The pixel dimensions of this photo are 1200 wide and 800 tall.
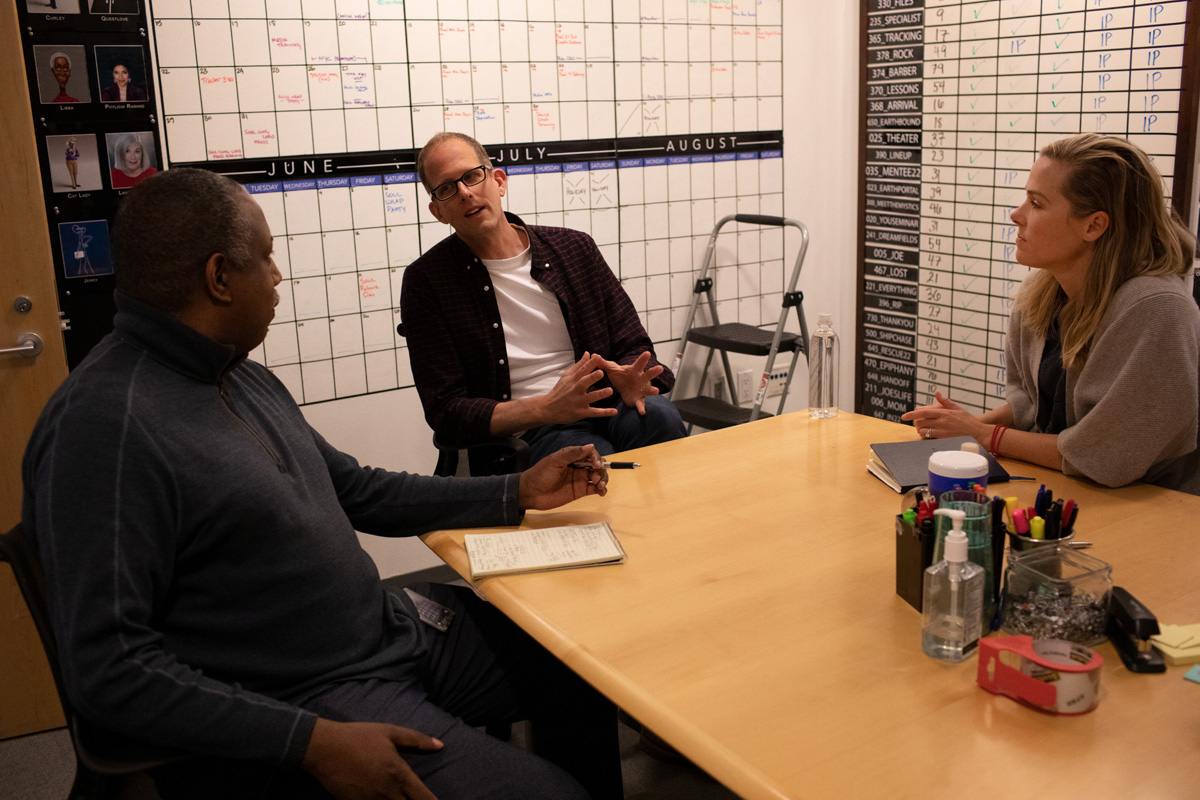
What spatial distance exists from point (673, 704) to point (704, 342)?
2745 millimetres

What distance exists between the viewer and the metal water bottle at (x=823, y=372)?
2332 mm

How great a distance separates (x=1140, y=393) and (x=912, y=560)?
78cm

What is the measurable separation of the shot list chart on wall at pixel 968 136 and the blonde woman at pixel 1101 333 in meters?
1.28

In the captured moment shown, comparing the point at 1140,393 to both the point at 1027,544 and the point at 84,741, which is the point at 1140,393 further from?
the point at 84,741

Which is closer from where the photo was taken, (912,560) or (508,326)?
(912,560)

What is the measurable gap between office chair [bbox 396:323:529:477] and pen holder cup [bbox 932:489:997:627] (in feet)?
4.23

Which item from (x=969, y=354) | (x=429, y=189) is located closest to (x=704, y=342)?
(x=969, y=354)

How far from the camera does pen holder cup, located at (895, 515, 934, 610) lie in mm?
1350

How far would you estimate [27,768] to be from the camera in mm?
2506

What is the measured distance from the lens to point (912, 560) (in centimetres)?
138

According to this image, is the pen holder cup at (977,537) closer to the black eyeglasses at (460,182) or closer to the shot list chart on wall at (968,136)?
the black eyeglasses at (460,182)

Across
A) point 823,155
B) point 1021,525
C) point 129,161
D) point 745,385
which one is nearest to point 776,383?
point 745,385

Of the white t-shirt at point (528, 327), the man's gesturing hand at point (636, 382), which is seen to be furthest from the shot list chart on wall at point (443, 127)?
the man's gesturing hand at point (636, 382)

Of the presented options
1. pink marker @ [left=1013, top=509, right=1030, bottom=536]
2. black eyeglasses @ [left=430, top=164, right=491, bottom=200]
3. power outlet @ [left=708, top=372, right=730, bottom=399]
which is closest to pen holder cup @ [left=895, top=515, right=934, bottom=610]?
Answer: pink marker @ [left=1013, top=509, right=1030, bottom=536]
